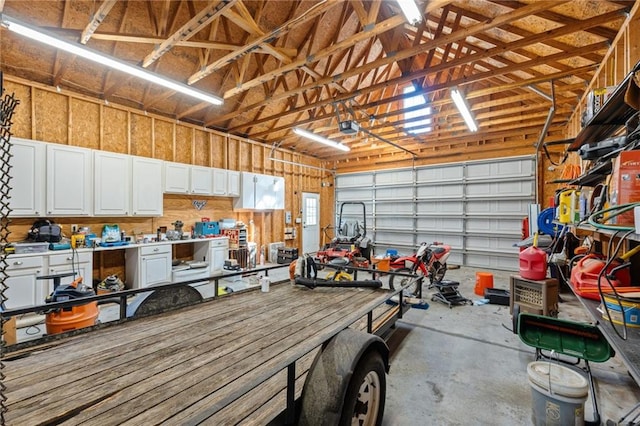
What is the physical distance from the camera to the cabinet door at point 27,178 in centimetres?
424

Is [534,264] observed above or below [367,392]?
above

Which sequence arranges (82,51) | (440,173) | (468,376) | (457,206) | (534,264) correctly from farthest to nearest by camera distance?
1. (440,173)
2. (457,206)
3. (82,51)
4. (534,264)
5. (468,376)

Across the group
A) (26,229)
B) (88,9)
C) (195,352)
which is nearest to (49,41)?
(88,9)

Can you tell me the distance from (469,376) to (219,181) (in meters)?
6.56

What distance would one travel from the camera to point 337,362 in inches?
62.0

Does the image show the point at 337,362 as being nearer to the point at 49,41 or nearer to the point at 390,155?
the point at 49,41

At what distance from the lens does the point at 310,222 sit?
10.9 meters

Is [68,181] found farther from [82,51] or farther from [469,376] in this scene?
[469,376]

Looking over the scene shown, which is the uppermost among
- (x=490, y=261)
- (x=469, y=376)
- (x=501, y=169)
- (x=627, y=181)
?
(x=501, y=169)

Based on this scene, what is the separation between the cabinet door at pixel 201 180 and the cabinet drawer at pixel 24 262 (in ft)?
9.86

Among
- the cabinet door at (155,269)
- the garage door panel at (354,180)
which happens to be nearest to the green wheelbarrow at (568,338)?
the cabinet door at (155,269)

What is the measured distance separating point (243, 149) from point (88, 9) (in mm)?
4403

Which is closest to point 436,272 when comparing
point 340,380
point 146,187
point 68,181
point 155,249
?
point 340,380

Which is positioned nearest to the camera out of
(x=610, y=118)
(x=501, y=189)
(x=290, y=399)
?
(x=290, y=399)
